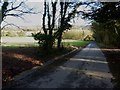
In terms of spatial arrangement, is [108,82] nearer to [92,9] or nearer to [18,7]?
[18,7]

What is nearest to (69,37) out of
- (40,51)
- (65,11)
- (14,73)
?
(65,11)

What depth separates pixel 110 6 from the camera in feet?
79.5

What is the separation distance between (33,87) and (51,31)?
20770mm

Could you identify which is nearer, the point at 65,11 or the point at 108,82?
the point at 108,82

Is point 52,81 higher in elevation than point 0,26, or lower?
lower

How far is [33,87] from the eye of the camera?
1229cm

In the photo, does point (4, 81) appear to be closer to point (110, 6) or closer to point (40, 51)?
point (110, 6)

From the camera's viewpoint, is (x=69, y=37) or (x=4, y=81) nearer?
(x=4, y=81)

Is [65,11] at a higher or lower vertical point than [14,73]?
higher

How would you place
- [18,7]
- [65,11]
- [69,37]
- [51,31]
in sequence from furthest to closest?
[69,37]
[65,11]
[51,31]
[18,7]

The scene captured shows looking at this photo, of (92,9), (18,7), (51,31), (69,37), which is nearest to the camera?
(18,7)

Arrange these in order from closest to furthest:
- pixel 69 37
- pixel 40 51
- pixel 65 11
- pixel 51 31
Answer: pixel 40 51
pixel 51 31
pixel 65 11
pixel 69 37

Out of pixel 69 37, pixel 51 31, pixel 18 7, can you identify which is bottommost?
pixel 69 37

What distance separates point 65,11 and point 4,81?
28.9m
